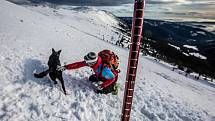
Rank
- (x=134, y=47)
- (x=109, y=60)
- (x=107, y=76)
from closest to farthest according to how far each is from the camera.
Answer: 1. (x=134, y=47)
2. (x=107, y=76)
3. (x=109, y=60)

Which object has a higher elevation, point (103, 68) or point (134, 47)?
point (134, 47)

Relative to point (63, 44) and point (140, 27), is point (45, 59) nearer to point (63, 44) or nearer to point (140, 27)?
point (63, 44)

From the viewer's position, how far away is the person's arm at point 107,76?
8.83m

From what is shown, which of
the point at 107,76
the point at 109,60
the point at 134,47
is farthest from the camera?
the point at 109,60

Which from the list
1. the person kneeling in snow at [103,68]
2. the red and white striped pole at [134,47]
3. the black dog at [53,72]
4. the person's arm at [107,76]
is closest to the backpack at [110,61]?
the person kneeling in snow at [103,68]

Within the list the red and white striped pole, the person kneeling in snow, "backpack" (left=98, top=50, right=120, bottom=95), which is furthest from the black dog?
the red and white striped pole

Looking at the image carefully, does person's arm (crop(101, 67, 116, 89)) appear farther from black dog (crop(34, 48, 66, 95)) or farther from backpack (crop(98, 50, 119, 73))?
black dog (crop(34, 48, 66, 95))

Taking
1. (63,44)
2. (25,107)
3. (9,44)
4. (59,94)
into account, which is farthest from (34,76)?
(63,44)

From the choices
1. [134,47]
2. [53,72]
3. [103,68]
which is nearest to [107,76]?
[103,68]

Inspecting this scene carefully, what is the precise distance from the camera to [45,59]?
11.8m

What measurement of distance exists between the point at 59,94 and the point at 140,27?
513cm

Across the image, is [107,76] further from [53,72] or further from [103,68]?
[53,72]

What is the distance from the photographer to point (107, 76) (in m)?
8.91

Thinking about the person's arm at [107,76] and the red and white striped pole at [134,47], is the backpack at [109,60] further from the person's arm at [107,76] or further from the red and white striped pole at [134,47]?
the red and white striped pole at [134,47]
